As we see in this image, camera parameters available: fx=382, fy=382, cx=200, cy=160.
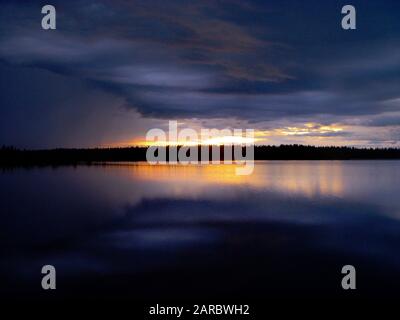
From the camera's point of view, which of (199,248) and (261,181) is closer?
(199,248)

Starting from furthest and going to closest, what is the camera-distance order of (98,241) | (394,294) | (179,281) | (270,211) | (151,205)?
1. (151,205)
2. (270,211)
3. (98,241)
4. (179,281)
5. (394,294)

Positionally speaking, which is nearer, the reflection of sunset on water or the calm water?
the calm water

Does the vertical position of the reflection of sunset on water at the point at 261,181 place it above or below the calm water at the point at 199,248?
above

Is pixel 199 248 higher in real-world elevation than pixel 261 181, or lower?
lower

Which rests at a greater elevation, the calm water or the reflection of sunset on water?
the reflection of sunset on water

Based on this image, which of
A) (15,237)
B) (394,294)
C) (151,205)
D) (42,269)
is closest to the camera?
(394,294)

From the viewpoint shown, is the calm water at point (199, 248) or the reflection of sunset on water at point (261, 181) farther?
the reflection of sunset on water at point (261, 181)

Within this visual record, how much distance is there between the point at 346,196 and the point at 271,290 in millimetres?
26569

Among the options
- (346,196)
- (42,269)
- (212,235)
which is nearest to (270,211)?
(212,235)
